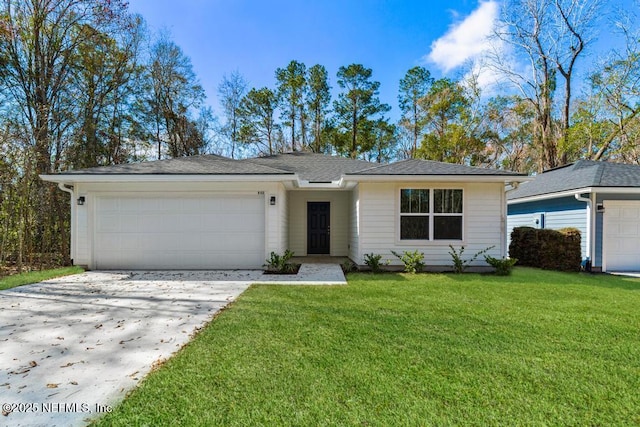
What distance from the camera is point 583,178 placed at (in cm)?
904

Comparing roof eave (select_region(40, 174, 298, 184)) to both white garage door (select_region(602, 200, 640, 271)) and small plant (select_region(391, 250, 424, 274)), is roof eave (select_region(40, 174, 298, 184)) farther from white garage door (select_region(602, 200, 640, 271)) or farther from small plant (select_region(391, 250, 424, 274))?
white garage door (select_region(602, 200, 640, 271))

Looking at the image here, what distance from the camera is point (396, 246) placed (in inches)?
309

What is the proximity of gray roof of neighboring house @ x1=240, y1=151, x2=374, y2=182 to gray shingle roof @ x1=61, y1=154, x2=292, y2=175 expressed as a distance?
1886 mm

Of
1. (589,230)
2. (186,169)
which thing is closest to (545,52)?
(589,230)

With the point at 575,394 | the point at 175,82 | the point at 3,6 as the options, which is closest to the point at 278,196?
the point at 575,394

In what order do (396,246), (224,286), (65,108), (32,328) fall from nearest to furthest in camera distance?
(32,328)
(224,286)
(396,246)
(65,108)

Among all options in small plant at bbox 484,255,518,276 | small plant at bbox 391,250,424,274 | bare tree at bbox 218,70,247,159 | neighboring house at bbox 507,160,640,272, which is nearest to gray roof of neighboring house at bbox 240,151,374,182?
small plant at bbox 391,250,424,274

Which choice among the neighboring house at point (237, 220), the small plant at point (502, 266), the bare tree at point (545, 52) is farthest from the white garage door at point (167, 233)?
the bare tree at point (545, 52)

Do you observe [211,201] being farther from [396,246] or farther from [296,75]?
[296,75]

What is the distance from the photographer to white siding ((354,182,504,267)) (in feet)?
25.6

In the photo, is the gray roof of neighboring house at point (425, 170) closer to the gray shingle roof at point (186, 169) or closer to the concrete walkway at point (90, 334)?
the gray shingle roof at point (186, 169)

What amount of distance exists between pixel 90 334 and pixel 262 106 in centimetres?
1886

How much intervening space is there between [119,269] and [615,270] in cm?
1332

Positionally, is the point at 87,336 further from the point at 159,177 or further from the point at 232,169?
the point at 232,169
